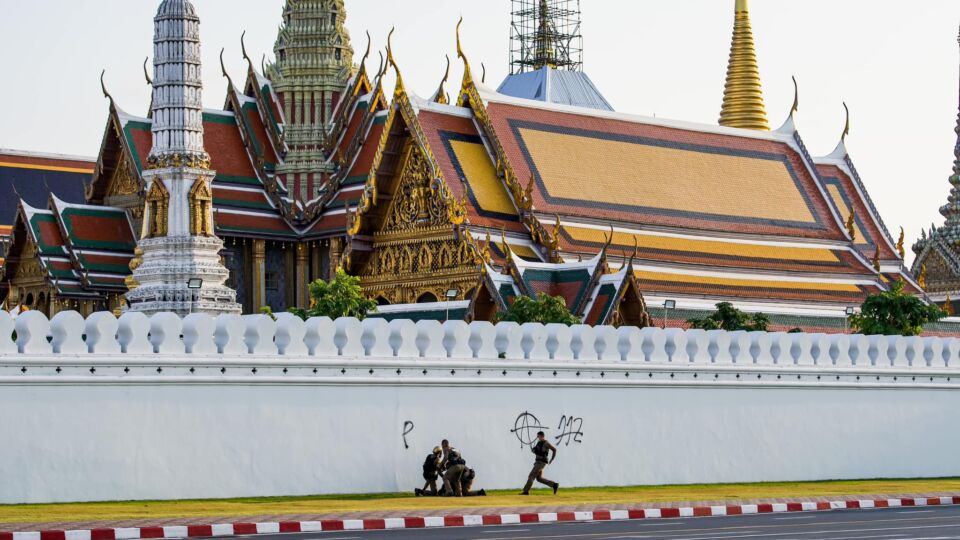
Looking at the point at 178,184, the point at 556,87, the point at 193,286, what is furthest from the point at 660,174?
the point at 556,87

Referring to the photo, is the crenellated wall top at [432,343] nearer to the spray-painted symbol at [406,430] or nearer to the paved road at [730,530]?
the spray-painted symbol at [406,430]

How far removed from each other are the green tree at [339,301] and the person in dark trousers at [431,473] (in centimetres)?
1271

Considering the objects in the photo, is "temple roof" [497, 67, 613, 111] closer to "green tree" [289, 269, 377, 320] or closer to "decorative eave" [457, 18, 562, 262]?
"decorative eave" [457, 18, 562, 262]

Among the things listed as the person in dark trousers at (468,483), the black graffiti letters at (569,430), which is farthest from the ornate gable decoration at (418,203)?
the person in dark trousers at (468,483)

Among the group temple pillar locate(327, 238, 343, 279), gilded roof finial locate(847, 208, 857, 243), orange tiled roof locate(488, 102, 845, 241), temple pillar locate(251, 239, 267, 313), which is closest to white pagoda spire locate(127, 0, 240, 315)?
temple pillar locate(327, 238, 343, 279)

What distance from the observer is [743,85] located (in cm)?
5703

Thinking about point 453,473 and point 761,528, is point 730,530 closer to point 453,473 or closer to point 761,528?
point 761,528

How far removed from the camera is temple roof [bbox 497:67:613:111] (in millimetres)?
65938

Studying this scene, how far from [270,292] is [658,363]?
2225cm

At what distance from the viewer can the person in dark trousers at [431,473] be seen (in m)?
20.5

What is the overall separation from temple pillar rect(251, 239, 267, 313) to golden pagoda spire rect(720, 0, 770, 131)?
16.8 metres

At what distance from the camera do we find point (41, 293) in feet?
143

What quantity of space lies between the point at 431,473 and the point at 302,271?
79.3 ft

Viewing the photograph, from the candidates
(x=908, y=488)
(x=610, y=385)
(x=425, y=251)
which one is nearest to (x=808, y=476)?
(x=908, y=488)
